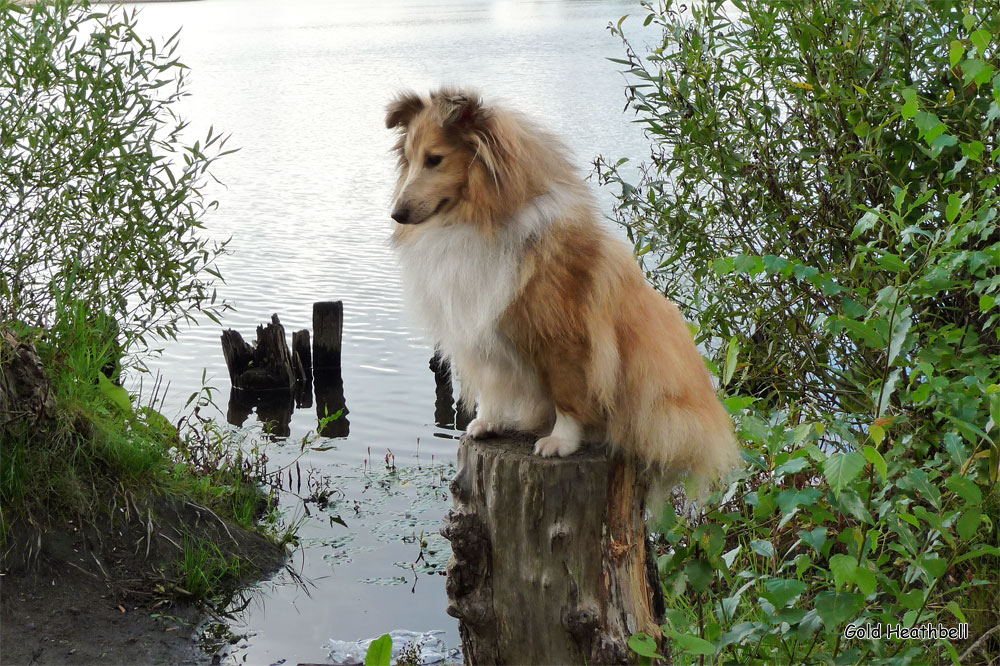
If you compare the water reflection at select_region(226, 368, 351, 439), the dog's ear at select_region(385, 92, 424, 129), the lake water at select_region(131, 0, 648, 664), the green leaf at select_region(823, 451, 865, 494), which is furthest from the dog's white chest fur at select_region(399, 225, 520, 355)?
the water reflection at select_region(226, 368, 351, 439)

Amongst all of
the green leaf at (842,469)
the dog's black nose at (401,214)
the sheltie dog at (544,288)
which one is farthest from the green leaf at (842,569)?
the dog's black nose at (401,214)

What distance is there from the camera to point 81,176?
18.5 feet

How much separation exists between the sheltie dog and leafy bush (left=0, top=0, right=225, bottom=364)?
3.20 m

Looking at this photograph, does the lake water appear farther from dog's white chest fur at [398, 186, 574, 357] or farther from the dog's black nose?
the dog's black nose

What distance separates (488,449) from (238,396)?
739 cm

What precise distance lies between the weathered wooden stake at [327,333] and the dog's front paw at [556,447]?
7273 millimetres

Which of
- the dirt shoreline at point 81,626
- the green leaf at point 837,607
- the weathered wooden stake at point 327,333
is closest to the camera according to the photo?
the green leaf at point 837,607

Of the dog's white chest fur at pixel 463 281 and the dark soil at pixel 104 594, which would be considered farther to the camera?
the dark soil at pixel 104 594

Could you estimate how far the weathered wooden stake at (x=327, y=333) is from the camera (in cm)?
1005

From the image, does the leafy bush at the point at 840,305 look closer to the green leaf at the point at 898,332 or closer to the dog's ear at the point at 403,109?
the green leaf at the point at 898,332

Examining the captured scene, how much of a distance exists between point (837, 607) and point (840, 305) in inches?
47.5

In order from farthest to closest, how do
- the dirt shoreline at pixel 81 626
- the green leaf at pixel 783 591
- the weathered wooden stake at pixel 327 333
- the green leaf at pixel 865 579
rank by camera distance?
the weathered wooden stake at pixel 327 333
the dirt shoreline at pixel 81 626
the green leaf at pixel 783 591
the green leaf at pixel 865 579

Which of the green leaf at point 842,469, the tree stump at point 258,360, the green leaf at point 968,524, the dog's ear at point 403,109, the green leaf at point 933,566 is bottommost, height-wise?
the green leaf at point 933,566

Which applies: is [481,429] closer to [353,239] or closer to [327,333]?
[327,333]
